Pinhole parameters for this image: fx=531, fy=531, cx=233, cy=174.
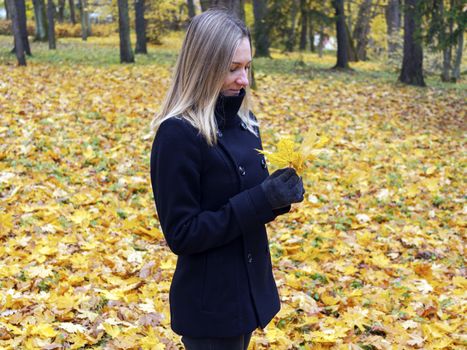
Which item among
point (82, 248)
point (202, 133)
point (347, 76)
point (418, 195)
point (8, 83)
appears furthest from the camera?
point (347, 76)

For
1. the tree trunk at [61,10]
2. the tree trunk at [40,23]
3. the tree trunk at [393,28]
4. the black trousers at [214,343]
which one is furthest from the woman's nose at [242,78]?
the tree trunk at [61,10]

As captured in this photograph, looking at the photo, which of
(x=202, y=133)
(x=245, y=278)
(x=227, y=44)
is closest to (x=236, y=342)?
(x=245, y=278)

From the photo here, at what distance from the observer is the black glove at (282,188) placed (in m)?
1.90

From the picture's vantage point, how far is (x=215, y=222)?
1.87 metres

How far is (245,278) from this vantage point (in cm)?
204

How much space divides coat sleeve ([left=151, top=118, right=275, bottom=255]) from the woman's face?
24 centimetres

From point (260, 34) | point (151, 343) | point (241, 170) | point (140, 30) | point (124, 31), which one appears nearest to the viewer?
point (241, 170)

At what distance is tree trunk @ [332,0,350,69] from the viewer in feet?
57.0

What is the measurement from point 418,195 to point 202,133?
223 inches

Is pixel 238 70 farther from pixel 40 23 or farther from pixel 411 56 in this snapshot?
pixel 40 23

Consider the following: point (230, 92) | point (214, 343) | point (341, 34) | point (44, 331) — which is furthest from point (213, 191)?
point (341, 34)

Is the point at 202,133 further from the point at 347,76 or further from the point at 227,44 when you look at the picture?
the point at 347,76

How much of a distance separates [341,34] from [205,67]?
16.8 metres

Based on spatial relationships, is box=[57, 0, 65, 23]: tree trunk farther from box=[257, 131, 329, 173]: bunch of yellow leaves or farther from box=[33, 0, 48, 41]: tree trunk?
box=[257, 131, 329, 173]: bunch of yellow leaves
